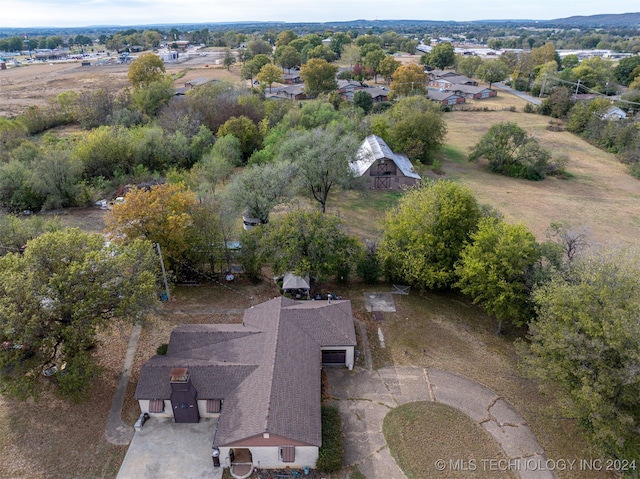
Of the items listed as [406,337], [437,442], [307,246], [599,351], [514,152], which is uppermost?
[599,351]

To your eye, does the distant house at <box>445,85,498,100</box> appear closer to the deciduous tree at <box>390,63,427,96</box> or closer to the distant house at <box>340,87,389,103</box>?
the deciduous tree at <box>390,63,427,96</box>

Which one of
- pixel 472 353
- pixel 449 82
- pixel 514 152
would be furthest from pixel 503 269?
pixel 449 82

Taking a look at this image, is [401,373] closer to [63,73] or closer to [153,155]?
[153,155]

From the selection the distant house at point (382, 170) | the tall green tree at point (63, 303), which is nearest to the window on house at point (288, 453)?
the tall green tree at point (63, 303)

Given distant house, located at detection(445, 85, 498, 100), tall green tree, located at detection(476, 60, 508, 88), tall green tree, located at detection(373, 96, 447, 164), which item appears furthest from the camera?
tall green tree, located at detection(476, 60, 508, 88)

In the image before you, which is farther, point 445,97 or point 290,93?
point 445,97

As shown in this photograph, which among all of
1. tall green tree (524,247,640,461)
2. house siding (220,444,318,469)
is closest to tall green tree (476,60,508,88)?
tall green tree (524,247,640,461)

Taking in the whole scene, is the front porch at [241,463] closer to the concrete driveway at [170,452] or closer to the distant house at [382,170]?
the concrete driveway at [170,452]

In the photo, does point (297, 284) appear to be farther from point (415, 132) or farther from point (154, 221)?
point (415, 132)
